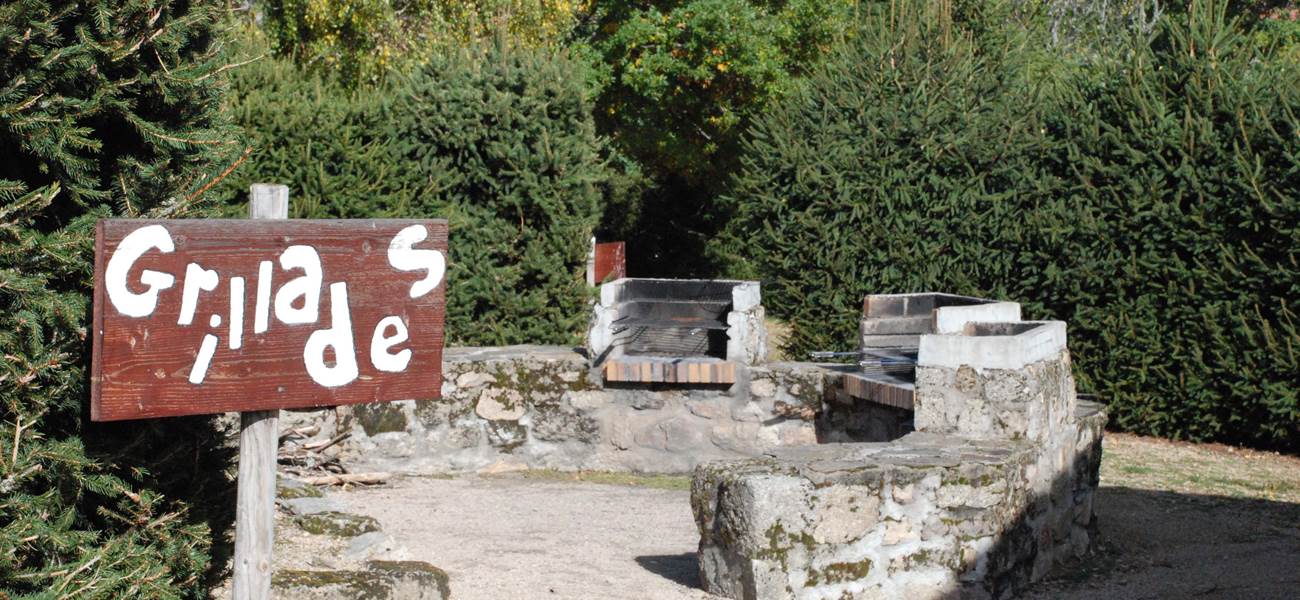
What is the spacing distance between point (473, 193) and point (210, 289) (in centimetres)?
654

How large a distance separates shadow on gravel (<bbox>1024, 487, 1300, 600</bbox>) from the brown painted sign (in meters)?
3.22

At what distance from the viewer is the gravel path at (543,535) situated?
18.2ft

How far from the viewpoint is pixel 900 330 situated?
26.1 feet

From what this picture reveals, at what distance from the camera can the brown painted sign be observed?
352 cm

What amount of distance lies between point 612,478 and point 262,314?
4.37 meters

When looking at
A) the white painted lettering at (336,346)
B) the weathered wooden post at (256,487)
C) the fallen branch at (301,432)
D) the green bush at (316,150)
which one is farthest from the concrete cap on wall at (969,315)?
the green bush at (316,150)

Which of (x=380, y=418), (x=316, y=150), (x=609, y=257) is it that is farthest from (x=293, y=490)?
(x=609, y=257)

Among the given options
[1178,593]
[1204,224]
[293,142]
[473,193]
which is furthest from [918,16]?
[1178,593]

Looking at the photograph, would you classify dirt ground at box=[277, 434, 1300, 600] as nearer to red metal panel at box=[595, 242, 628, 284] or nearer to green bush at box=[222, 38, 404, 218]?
green bush at box=[222, 38, 404, 218]

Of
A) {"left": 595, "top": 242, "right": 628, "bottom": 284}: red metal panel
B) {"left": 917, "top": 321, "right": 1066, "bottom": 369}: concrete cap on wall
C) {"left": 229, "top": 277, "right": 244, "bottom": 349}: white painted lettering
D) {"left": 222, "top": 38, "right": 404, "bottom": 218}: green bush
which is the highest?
{"left": 222, "top": 38, "right": 404, "bottom": 218}: green bush

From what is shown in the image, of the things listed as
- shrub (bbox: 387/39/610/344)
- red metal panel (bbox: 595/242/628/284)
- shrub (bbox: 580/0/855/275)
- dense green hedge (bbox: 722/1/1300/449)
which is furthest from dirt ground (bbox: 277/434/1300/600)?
shrub (bbox: 580/0/855/275)

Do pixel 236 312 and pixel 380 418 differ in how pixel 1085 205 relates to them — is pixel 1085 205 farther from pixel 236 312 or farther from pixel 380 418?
pixel 236 312

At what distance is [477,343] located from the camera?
10031 mm

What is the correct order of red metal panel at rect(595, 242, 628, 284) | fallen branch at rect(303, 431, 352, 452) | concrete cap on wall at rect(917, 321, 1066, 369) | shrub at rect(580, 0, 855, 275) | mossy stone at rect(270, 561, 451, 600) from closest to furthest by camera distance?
mossy stone at rect(270, 561, 451, 600)
concrete cap on wall at rect(917, 321, 1066, 369)
fallen branch at rect(303, 431, 352, 452)
red metal panel at rect(595, 242, 628, 284)
shrub at rect(580, 0, 855, 275)
